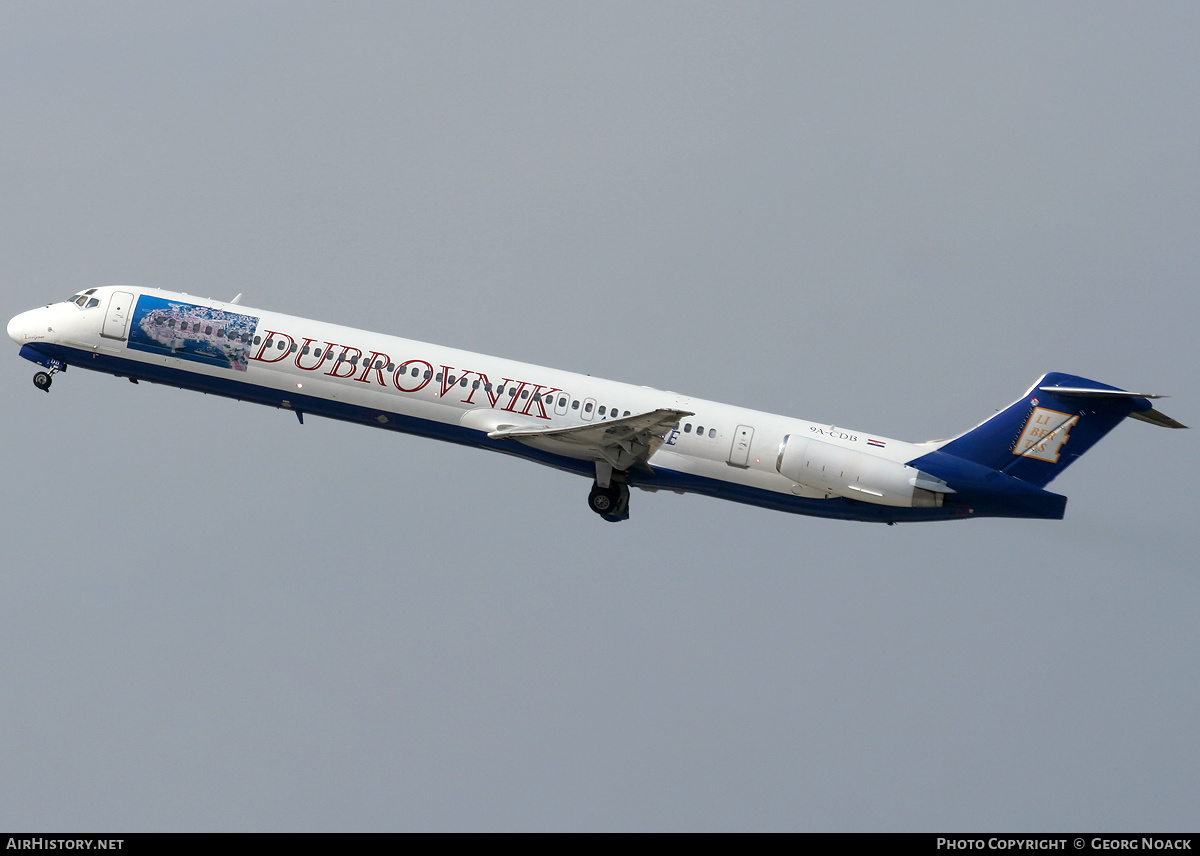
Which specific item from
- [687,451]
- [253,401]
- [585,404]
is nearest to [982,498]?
[687,451]

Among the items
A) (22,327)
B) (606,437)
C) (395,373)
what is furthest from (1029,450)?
(22,327)

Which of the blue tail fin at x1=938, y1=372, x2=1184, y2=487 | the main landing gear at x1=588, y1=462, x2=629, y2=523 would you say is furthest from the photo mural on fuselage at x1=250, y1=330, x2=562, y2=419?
the blue tail fin at x1=938, y1=372, x2=1184, y2=487

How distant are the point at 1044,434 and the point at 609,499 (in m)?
10.3

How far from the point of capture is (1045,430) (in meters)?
36.3

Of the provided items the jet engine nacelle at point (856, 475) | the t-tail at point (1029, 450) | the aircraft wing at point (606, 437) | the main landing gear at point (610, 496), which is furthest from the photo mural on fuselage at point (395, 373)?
the t-tail at point (1029, 450)

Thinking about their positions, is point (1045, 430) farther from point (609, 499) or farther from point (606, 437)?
point (609, 499)

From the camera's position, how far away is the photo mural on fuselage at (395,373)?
37.0 m

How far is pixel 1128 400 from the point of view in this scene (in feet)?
116

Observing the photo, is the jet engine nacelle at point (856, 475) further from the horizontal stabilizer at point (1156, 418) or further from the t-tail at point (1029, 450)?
the horizontal stabilizer at point (1156, 418)

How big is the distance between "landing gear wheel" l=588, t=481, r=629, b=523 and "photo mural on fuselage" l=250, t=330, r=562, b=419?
2371mm

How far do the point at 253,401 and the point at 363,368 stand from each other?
3.08 m

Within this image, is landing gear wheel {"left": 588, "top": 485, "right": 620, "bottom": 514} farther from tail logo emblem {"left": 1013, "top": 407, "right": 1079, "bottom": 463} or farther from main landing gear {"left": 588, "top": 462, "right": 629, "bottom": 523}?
tail logo emblem {"left": 1013, "top": 407, "right": 1079, "bottom": 463}
